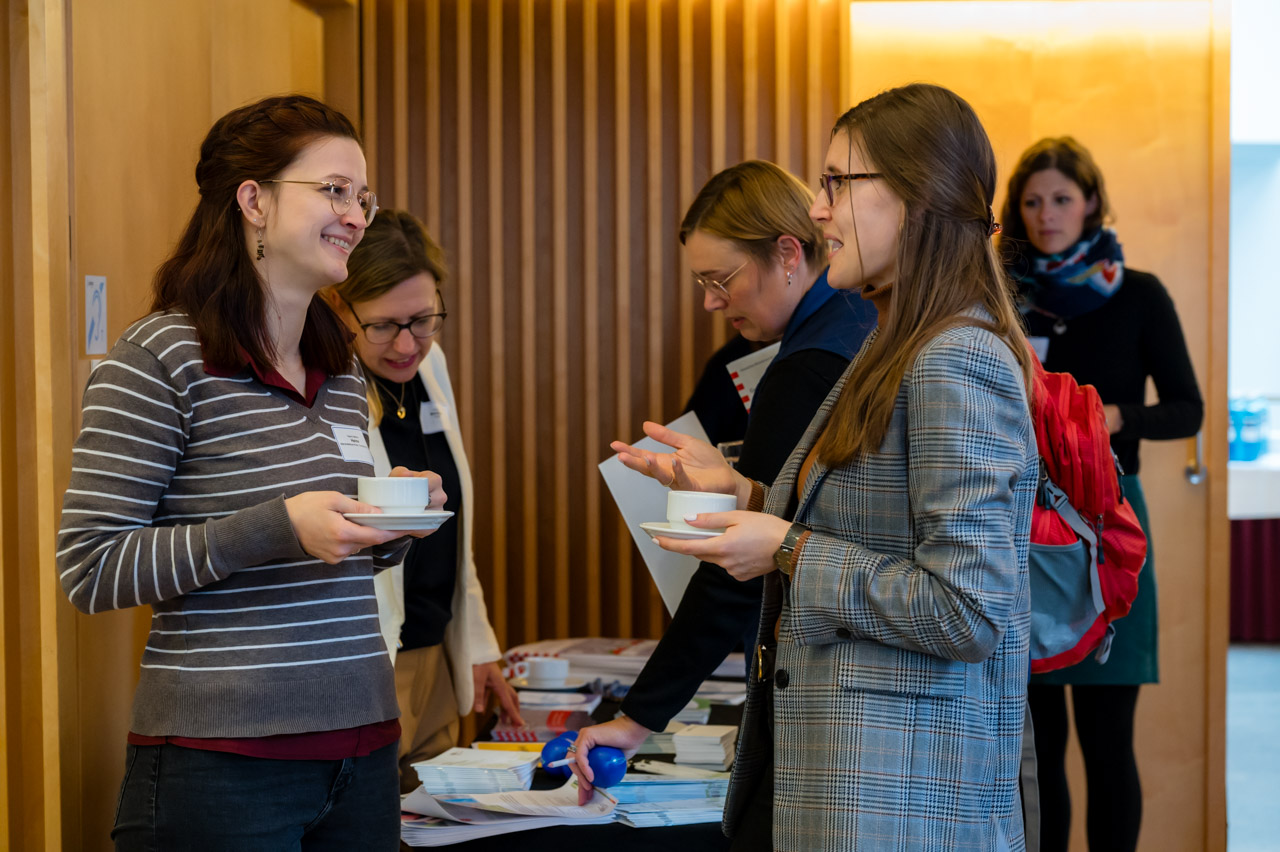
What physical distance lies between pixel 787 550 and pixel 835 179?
1.68ft

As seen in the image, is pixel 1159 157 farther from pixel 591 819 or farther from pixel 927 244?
pixel 591 819

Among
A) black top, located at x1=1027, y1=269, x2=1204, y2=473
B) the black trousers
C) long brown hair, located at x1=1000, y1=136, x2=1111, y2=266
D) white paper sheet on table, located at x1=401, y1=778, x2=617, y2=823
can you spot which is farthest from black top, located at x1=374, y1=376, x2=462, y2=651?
black top, located at x1=1027, y1=269, x2=1204, y2=473

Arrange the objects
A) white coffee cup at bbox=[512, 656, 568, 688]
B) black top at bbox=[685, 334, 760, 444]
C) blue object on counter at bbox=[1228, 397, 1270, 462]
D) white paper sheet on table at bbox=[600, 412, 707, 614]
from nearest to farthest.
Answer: white paper sheet on table at bbox=[600, 412, 707, 614], white coffee cup at bbox=[512, 656, 568, 688], black top at bbox=[685, 334, 760, 444], blue object on counter at bbox=[1228, 397, 1270, 462]

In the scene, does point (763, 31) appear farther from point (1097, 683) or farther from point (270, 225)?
point (270, 225)

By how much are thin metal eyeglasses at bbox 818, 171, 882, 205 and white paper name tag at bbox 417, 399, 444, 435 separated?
52.7 inches

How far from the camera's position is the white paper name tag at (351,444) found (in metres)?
1.64

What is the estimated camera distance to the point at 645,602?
4.03 meters

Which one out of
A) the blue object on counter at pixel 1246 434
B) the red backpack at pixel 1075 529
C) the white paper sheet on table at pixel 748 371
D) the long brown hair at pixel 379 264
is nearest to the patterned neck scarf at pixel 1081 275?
the white paper sheet on table at pixel 748 371

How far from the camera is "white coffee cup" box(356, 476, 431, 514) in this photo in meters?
1.44

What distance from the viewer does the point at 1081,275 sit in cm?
318

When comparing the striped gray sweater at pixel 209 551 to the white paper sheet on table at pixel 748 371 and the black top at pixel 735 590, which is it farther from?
the white paper sheet on table at pixel 748 371

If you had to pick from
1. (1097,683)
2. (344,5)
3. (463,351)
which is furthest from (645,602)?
(344,5)

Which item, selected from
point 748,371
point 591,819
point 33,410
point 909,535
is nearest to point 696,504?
point 909,535

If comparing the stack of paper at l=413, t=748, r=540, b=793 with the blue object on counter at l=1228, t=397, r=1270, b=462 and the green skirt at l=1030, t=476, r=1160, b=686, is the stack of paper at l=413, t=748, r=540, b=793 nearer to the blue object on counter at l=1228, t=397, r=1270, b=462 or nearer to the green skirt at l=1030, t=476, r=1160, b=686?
the green skirt at l=1030, t=476, r=1160, b=686
